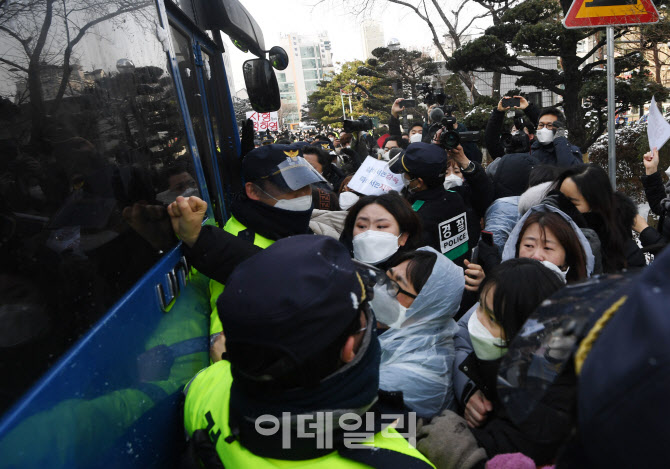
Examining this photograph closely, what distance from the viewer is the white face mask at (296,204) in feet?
7.73

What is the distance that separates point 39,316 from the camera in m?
0.92

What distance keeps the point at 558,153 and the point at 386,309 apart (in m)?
3.81

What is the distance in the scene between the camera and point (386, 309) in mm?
1762

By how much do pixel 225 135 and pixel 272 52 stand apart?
39.1 inches

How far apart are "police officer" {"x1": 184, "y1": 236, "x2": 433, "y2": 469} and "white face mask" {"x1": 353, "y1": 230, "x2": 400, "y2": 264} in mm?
1449

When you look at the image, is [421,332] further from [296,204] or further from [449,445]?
[296,204]

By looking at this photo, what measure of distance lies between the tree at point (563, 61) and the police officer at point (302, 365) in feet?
31.4

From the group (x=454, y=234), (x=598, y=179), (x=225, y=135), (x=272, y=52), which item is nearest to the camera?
(x=598, y=179)

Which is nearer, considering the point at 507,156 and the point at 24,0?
the point at 24,0

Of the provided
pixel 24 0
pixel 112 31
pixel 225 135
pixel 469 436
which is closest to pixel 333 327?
pixel 469 436

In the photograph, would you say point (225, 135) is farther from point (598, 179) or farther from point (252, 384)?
point (252, 384)

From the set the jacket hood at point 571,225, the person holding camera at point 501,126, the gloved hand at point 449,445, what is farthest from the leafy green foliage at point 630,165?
the gloved hand at point 449,445

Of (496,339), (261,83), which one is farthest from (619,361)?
(261,83)

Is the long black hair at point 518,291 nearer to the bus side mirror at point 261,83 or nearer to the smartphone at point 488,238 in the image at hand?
the smartphone at point 488,238
